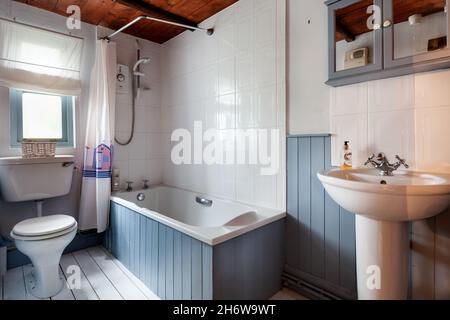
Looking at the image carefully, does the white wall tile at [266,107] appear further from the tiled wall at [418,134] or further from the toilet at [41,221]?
the toilet at [41,221]

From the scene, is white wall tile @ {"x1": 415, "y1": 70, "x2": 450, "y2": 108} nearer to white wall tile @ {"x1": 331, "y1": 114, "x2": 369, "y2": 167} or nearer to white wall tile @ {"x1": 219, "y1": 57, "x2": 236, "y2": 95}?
white wall tile @ {"x1": 331, "y1": 114, "x2": 369, "y2": 167}

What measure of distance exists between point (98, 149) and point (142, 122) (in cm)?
61

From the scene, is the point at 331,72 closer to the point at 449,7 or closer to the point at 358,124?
the point at 358,124

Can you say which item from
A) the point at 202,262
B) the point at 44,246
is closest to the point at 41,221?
the point at 44,246

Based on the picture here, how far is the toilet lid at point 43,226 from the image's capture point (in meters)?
1.49

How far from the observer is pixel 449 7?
1.05 meters

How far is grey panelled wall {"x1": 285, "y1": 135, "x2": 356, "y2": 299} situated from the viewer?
1441 millimetres

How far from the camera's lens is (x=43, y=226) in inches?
62.6

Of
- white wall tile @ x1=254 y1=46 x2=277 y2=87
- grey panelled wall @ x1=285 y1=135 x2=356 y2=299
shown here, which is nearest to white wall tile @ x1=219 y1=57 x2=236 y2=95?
white wall tile @ x1=254 y1=46 x2=277 y2=87

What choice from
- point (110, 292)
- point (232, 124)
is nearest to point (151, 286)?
point (110, 292)

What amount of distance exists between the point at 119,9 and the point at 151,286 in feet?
7.25

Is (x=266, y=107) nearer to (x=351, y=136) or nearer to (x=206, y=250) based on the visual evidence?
(x=351, y=136)

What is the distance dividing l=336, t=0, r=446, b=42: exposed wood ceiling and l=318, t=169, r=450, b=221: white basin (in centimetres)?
78

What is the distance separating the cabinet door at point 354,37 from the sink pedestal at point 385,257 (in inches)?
31.5
